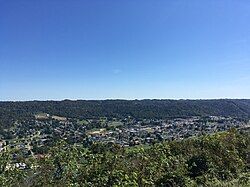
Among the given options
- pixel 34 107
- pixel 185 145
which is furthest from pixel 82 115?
pixel 185 145

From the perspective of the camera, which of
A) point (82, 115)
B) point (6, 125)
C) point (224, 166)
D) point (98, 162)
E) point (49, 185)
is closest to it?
point (49, 185)

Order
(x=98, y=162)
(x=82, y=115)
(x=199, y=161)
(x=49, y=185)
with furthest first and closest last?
(x=82, y=115) < (x=199, y=161) < (x=98, y=162) < (x=49, y=185)

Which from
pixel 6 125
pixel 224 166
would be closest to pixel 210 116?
pixel 6 125

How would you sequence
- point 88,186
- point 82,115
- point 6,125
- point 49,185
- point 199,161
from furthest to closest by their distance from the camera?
1. point 82,115
2. point 6,125
3. point 199,161
4. point 49,185
5. point 88,186

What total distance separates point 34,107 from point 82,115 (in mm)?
25449

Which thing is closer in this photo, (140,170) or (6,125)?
(140,170)

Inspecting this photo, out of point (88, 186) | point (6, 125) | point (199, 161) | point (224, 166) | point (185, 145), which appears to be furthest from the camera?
point (6, 125)

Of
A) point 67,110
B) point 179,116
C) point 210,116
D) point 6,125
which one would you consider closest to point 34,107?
point 67,110

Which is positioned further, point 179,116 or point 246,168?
point 179,116

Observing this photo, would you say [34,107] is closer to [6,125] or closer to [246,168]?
[6,125]

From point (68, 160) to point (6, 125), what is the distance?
398 ft

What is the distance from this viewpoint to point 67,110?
18838cm

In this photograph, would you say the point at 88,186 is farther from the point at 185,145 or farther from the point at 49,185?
the point at 185,145

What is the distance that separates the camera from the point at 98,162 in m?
29.6
